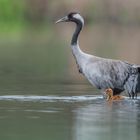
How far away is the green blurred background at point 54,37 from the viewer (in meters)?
26.2

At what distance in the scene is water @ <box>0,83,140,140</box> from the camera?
13633 millimetres

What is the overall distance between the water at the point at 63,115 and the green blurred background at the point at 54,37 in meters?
3.25

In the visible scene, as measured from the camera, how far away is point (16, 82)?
2192 cm

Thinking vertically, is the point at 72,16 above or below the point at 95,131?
above

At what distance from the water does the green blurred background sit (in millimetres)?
3249

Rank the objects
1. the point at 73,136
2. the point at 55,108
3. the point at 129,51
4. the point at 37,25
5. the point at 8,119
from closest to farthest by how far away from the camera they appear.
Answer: the point at 73,136 < the point at 8,119 < the point at 55,108 < the point at 129,51 < the point at 37,25

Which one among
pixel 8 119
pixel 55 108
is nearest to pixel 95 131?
pixel 8 119

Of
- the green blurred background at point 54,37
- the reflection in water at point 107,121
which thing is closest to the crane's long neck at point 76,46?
the reflection in water at point 107,121

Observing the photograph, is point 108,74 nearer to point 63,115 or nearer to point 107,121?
point 63,115

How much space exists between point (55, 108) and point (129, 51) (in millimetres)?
19359

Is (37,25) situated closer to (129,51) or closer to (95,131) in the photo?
(129,51)

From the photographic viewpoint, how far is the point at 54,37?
1885 inches

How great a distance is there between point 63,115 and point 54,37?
32208mm

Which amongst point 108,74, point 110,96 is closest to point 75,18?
point 108,74
